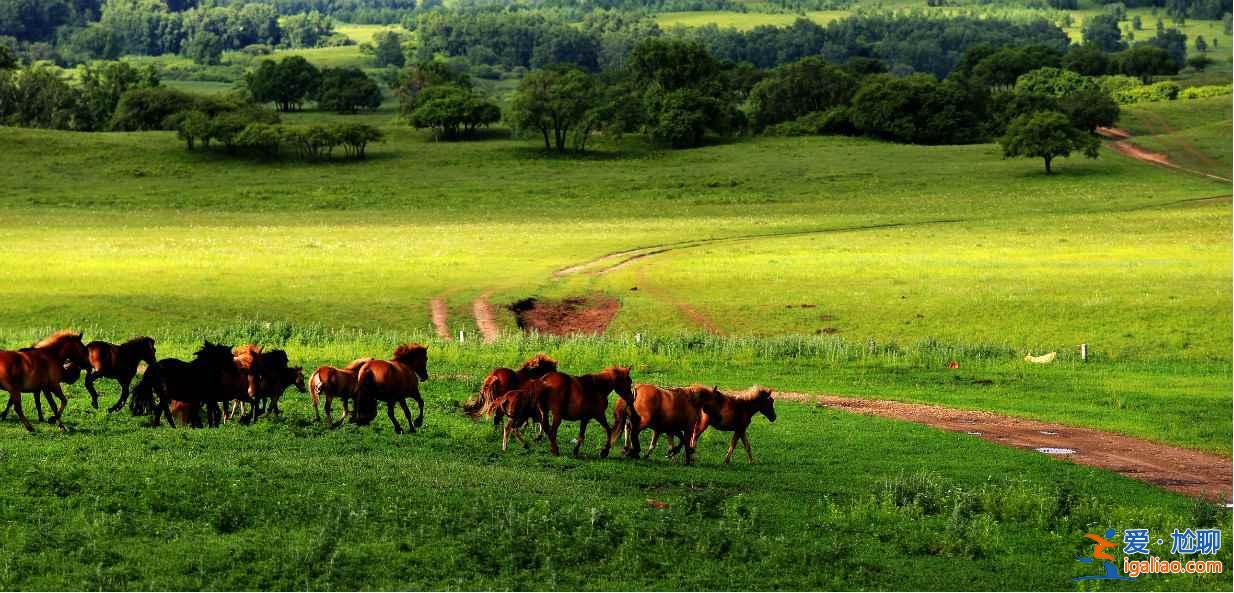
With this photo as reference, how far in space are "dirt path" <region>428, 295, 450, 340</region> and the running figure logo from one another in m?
A: 25.6

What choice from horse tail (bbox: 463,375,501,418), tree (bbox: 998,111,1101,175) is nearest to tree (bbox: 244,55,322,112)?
tree (bbox: 998,111,1101,175)

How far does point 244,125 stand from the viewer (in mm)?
115000

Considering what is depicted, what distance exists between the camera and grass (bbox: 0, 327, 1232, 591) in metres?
14.0

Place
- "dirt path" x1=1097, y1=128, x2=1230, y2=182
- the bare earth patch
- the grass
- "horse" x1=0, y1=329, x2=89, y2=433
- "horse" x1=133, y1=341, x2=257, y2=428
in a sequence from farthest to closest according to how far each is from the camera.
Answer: "dirt path" x1=1097, y1=128, x2=1230, y2=182 < the bare earth patch < "horse" x1=133, y1=341, x2=257, y2=428 < "horse" x1=0, y1=329, x2=89, y2=433 < the grass

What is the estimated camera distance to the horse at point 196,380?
20219 mm

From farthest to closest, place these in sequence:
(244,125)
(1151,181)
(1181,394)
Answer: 1. (244,125)
2. (1151,181)
3. (1181,394)

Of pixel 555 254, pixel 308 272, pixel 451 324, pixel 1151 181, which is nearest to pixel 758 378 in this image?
pixel 451 324

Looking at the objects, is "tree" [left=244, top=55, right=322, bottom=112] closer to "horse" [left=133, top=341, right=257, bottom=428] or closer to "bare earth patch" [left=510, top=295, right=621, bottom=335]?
"bare earth patch" [left=510, top=295, right=621, bottom=335]

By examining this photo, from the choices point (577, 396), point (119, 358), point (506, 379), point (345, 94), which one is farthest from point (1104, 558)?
point (345, 94)

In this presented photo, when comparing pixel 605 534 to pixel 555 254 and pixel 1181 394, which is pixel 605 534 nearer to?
pixel 1181 394

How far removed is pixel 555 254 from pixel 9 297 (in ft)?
76.1

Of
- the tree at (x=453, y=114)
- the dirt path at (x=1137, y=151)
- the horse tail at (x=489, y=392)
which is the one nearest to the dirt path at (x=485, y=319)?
the horse tail at (x=489, y=392)

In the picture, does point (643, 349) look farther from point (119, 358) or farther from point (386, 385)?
point (119, 358)

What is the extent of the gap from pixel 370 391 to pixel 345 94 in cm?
14177
